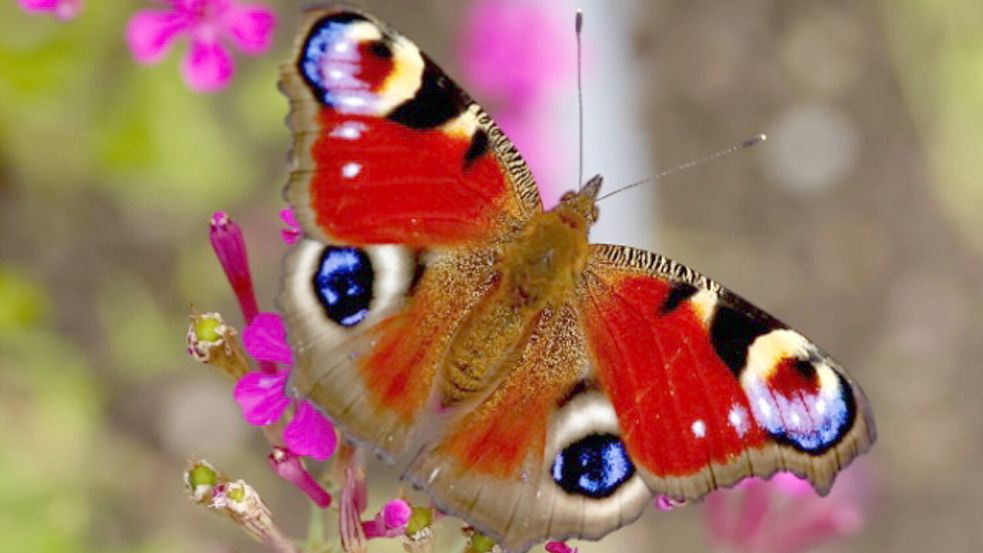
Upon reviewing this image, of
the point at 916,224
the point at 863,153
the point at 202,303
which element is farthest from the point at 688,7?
the point at 202,303

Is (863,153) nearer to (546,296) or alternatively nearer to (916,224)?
(916,224)

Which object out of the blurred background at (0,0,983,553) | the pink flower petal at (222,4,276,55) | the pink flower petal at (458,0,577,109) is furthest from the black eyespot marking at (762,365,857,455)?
the pink flower petal at (458,0,577,109)

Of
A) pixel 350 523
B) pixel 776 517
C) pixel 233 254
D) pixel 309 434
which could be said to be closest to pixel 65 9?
pixel 233 254

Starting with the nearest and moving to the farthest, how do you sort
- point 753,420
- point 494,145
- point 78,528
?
point 753,420
point 494,145
point 78,528

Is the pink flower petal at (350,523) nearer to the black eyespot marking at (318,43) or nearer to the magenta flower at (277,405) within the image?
the magenta flower at (277,405)

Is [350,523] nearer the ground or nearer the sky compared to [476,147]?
nearer the ground

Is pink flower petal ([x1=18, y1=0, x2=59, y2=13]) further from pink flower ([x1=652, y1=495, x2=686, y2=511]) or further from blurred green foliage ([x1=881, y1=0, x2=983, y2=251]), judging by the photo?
blurred green foliage ([x1=881, y1=0, x2=983, y2=251])

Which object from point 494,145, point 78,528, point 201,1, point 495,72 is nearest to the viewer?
point 494,145

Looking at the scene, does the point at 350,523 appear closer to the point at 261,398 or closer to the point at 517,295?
the point at 261,398
